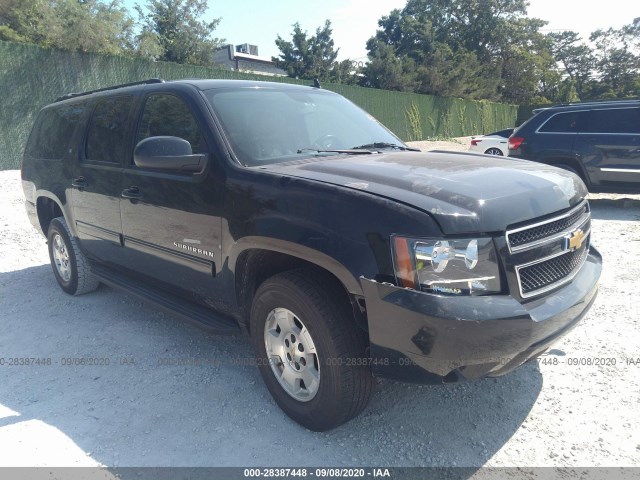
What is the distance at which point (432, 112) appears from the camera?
94.8 feet

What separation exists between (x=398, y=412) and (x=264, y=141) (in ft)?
6.29

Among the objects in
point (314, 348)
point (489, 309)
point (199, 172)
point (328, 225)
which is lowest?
point (314, 348)

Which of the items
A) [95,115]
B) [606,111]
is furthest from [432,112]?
[95,115]

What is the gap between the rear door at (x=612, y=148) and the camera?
26.5 feet

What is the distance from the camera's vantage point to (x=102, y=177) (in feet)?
13.5

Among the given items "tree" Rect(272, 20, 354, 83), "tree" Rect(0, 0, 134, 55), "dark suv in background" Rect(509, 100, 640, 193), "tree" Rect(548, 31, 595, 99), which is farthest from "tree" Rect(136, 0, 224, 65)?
"tree" Rect(548, 31, 595, 99)

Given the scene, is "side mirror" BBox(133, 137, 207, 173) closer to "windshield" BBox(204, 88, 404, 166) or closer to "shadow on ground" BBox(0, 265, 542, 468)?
"windshield" BBox(204, 88, 404, 166)

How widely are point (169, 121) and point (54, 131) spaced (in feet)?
7.25

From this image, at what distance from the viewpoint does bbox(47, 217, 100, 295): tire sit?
488cm

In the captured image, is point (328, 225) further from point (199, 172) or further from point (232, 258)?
point (199, 172)

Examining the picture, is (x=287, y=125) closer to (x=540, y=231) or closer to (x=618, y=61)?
(x=540, y=231)

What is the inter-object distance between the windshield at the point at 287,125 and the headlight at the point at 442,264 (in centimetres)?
124

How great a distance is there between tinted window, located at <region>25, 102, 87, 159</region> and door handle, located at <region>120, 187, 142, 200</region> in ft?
4.51

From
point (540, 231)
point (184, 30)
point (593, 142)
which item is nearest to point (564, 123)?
point (593, 142)
